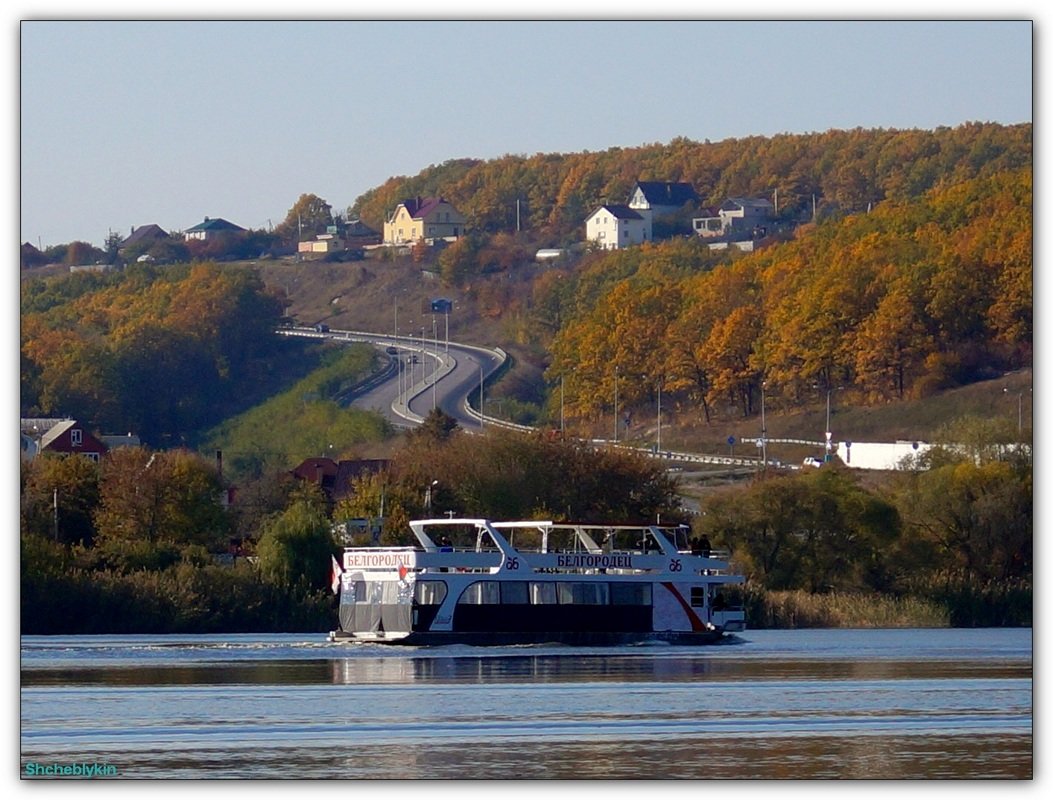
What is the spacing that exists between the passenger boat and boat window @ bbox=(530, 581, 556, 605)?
24 millimetres

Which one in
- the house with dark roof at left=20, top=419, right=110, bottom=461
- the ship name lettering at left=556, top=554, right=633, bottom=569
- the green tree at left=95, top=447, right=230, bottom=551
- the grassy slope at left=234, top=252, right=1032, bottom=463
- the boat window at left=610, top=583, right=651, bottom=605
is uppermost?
the grassy slope at left=234, top=252, right=1032, bottom=463

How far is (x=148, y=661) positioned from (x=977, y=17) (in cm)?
2402

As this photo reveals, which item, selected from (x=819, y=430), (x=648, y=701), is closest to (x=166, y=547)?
(x=648, y=701)

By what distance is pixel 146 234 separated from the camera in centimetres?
18712

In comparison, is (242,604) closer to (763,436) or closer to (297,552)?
(297,552)

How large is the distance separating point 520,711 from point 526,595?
1775 centimetres

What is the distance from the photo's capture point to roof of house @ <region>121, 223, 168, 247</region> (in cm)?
18050

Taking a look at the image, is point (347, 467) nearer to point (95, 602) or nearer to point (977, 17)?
point (95, 602)

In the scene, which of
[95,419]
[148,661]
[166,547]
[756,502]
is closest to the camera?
[148,661]

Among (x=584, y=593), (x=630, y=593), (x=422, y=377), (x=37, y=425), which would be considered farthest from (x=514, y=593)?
(x=422, y=377)

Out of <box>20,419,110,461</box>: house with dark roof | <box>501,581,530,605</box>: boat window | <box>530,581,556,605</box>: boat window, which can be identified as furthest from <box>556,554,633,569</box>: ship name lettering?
<box>20,419,110,461</box>: house with dark roof

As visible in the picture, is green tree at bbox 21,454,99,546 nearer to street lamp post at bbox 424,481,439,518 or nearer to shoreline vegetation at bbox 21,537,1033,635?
shoreline vegetation at bbox 21,537,1033,635

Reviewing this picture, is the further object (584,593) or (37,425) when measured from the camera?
(37,425)

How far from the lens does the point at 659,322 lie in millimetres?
130625
